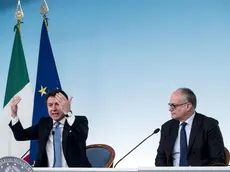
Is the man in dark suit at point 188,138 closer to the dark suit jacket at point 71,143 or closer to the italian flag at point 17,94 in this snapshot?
the dark suit jacket at point 71,143

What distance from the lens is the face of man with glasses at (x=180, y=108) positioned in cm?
309

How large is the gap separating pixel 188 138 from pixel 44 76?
2001 mm

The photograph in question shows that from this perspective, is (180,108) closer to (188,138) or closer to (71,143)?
(188,138)

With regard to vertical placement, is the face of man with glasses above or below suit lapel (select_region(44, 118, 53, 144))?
above

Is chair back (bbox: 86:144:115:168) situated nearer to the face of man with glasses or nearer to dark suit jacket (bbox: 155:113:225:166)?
dark suit jacket (bbox: 155:113:225:166)

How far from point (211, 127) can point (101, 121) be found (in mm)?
1926

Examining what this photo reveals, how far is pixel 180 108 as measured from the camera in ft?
10.2

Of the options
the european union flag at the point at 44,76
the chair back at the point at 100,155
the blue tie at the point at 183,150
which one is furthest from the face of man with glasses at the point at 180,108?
the european union flag at the point at 44,76

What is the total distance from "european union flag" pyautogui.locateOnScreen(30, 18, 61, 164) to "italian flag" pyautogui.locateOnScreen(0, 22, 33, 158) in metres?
0.08

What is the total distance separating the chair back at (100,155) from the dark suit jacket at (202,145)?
41cm

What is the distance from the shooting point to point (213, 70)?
4531 millimetres

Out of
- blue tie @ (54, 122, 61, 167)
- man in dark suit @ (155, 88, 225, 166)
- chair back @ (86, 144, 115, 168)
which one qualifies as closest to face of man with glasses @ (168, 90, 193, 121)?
man in dark suit @ (155, 88, 225, 166)

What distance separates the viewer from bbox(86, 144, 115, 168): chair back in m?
3.39

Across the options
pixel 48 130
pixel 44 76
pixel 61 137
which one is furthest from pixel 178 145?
pixel 44 76
